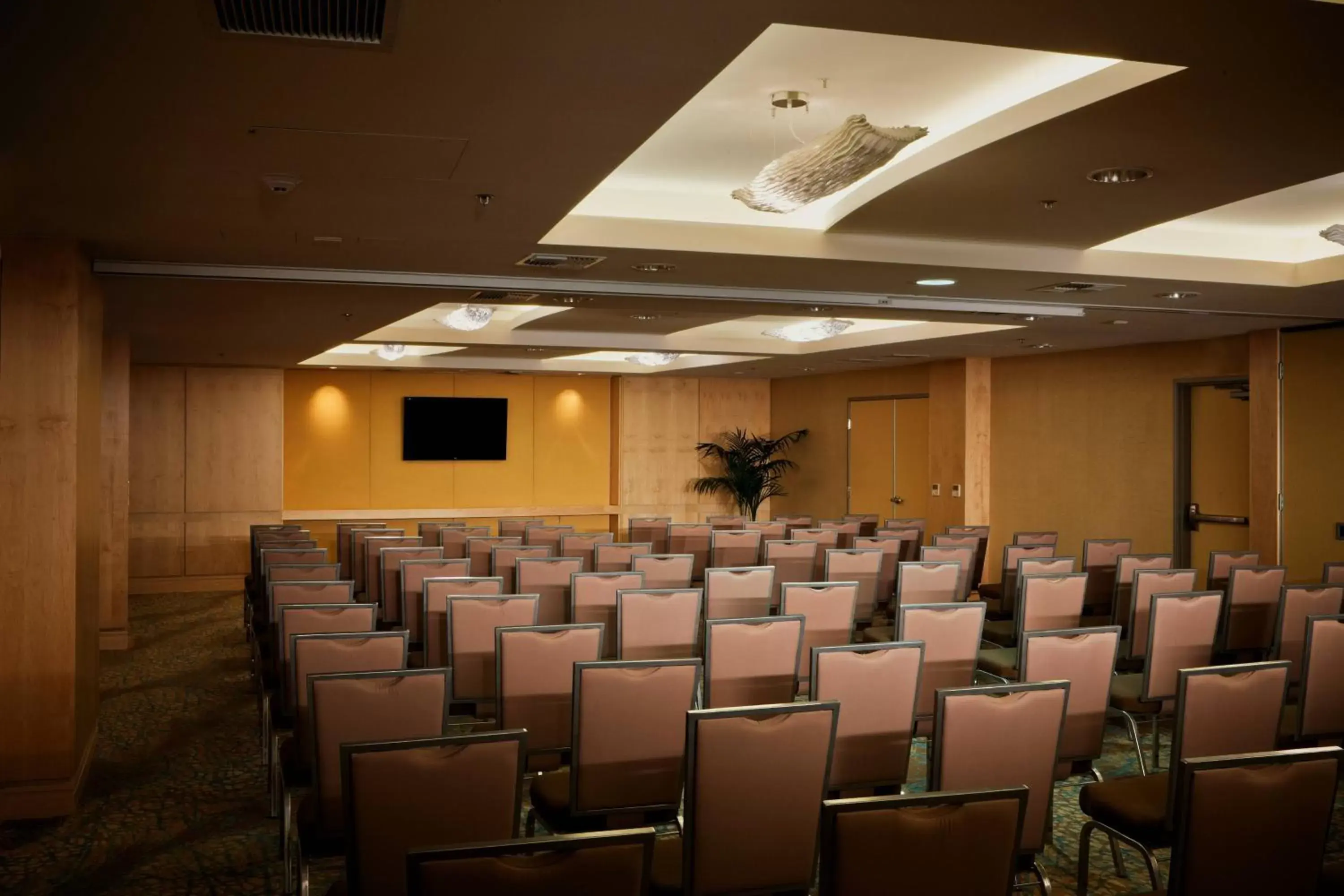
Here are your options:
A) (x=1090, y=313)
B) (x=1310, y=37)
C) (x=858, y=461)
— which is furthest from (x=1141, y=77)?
(x=858, y=461)

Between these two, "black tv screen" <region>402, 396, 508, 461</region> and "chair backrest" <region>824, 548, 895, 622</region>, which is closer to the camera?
"chair backrest" <region>824, 548, 895, 622</region>

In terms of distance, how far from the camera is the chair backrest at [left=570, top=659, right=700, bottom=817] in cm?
374

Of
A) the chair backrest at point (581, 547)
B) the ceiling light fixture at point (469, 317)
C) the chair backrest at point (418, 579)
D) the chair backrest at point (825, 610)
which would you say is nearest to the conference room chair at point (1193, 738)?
the chair backrest at point (825, 610)

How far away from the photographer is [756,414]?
18.4 m

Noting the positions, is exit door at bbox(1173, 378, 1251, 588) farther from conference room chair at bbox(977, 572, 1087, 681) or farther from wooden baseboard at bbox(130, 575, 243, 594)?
wooden baseboard at bbox(130, 575, 243, 594)

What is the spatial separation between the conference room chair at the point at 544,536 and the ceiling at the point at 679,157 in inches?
89.1

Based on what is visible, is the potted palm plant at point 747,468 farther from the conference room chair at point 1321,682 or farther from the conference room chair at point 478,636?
→ the conference room chair at point 1321,682

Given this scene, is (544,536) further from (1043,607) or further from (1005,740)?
(1005,740)

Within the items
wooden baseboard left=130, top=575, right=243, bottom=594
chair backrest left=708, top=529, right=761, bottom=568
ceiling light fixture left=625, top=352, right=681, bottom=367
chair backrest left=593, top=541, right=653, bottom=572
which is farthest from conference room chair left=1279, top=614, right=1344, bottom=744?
wooden baseboard left=130, top=575, right=243, bottom=594

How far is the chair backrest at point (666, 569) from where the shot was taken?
7.30 m

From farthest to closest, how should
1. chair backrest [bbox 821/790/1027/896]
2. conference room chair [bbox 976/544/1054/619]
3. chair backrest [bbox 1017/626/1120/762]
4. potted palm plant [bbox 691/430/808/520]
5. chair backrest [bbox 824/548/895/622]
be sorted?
potted palm plant [bbox 691/430/808/520] → conference room chair [bbox 976/544/1054/619] → chair backrest [bbox 824/548/895/622] → chair backrest [bbox 1017/626/1120/762] → chair backrest [bbox 821/790/1027/896]

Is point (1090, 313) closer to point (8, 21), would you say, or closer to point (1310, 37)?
point (1310, 37)

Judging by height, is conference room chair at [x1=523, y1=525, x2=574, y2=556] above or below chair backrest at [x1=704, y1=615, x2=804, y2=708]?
above

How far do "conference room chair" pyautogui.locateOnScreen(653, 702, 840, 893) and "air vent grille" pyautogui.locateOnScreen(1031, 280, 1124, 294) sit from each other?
521 centimetres
